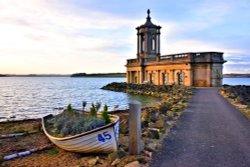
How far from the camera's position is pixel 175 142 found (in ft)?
26.0

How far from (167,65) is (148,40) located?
321 inches

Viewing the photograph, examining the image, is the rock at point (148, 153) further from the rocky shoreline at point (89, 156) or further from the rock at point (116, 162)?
the rock at point (116, 162)

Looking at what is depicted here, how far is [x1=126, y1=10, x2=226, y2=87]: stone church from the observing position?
3266 centimetres

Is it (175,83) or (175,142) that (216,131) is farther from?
(175,83)

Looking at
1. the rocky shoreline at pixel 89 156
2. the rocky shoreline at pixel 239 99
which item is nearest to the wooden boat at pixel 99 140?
the rocky shoreline at pixel 89 156

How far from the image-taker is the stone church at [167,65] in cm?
3266

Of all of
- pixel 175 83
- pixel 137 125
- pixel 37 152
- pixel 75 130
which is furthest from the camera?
pixel 175 83

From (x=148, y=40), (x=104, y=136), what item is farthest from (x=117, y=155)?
(x=148, y=40)

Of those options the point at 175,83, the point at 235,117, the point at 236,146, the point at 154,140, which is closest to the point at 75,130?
the point at 154,140

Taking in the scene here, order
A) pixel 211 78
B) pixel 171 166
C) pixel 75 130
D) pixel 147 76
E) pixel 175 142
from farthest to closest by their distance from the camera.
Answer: pixel 147 76 → pixel 211 78 → pixel 75 130 → pixel 175 142 → pixel 171 166

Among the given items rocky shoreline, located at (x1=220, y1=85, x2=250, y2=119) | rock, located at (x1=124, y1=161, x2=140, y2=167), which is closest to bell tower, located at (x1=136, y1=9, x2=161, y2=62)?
rocky shoreline, located at (x1=220, y1=85, x2=250, y2=119)

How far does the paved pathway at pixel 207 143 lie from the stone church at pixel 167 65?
21.7 metres

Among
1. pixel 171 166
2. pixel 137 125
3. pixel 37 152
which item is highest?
pixel 137 125

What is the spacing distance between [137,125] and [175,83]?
99.9 feet
